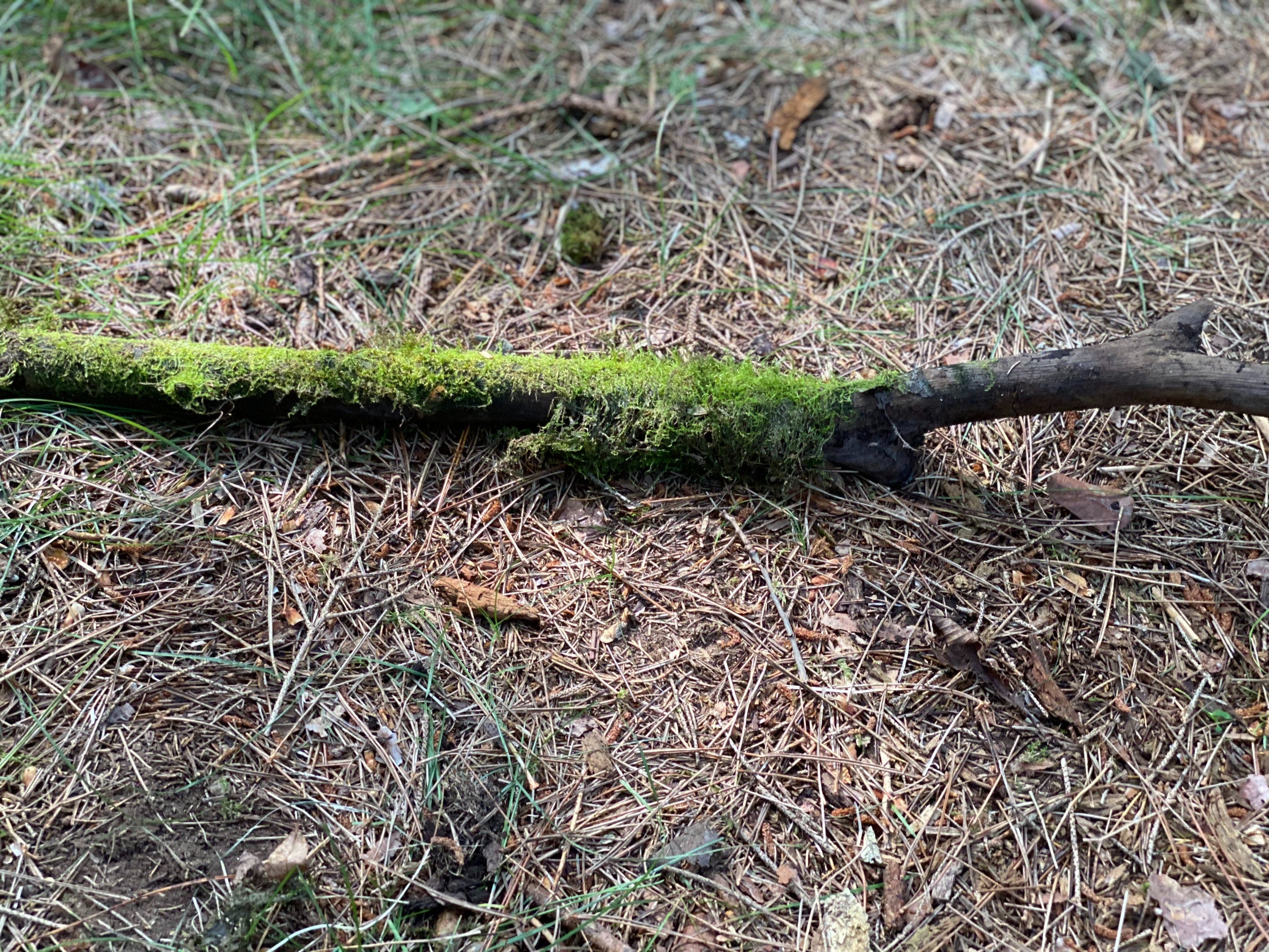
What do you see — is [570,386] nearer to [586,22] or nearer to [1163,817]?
[1163,817]

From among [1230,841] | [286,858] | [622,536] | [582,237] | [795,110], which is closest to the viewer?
[286,858]

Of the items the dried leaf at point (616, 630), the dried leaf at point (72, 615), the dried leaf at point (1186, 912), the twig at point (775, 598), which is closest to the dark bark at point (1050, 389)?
the twig at point (775, 598)

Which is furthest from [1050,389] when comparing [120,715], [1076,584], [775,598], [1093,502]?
[120,715]

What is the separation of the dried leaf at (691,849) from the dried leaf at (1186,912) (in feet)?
3.04

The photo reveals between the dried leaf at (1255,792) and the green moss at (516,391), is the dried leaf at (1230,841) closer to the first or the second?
the dried leaf at (1255,792)

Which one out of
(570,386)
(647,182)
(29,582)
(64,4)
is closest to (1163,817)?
(570,386)

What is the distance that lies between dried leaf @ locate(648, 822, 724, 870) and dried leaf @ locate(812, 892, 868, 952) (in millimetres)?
243

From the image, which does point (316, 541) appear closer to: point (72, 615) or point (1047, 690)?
point (72, 615)

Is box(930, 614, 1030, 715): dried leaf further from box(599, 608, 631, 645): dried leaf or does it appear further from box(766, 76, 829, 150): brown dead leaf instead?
box(766, 76, 829, 150): brown dead leaf

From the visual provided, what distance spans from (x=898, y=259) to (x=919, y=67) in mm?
1120

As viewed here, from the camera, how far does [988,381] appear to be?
2273mm

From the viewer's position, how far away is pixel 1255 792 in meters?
1.97

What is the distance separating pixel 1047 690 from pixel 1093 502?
0.60m

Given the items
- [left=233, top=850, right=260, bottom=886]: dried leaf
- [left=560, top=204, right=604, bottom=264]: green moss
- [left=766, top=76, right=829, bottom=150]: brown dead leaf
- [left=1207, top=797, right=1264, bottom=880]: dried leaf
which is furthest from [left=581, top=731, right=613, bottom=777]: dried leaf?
[left=766, top=76, right=829, bottom=150]: brown dead leaf
